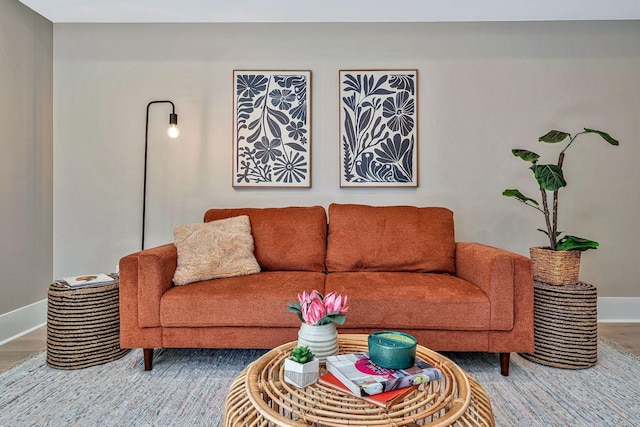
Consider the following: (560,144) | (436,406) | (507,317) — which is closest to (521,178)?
(560,144)

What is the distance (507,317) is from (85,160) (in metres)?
3.23

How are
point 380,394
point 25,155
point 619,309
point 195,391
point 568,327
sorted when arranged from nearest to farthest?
point 380,394 → point 195,391 → point 568,327 → point 25,155 → point 619,309

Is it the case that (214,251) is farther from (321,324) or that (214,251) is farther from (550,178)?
(550,178)

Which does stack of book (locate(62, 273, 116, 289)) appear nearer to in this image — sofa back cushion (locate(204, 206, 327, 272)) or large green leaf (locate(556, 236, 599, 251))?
sofa back cushion (locate(204, 206, 327, 272))

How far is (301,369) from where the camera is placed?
1.09 m

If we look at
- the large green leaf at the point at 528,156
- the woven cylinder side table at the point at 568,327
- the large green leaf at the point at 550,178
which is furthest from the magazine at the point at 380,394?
the large green leaf at the point at 528,156

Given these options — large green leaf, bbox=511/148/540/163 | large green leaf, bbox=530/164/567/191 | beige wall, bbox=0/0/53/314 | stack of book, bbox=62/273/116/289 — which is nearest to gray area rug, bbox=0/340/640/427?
stack of book, bbox=62/273/116/289

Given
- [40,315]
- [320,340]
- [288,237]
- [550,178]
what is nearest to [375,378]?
[320,340]

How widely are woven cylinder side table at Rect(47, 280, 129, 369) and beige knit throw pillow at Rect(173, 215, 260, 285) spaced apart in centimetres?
46

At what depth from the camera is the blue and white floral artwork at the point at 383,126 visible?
295 cm

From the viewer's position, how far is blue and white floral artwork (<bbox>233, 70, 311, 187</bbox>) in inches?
117

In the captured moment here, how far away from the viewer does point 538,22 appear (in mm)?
2957

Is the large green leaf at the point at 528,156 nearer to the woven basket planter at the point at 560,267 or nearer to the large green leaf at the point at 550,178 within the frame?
the large green leaf at the point at 550,178

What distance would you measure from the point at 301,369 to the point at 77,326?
5.22 feet
